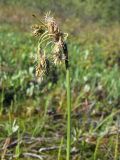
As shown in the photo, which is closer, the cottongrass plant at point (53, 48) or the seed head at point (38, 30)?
the cottongrass plant at point (53, 48)

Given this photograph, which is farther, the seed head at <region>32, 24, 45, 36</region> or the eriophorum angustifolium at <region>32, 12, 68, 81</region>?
the seed head at <region>32, 24, 45, 36</region>

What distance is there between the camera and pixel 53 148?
14.8ft

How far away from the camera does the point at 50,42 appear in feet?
8.09

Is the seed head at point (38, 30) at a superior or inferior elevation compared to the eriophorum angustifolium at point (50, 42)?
superior

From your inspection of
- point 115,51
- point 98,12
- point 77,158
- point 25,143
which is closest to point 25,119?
point 25,143

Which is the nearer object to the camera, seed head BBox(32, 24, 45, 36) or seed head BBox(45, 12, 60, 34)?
seed head BBox(45, 12, 60, 34)

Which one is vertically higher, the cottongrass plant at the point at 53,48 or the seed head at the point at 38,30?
the seed head at the point at 38,30

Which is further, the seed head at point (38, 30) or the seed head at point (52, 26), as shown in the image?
the seed head at point (38, 30)

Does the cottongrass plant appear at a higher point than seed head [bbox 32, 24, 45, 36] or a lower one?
lower

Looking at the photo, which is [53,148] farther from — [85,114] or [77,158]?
[85,114]

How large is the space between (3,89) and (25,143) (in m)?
1.38

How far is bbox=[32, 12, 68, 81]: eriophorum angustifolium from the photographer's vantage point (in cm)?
238

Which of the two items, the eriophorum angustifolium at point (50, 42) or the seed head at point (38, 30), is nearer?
the eriophorum angustifolium at point (50, 42)

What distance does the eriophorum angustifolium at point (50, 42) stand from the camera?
2381mm
